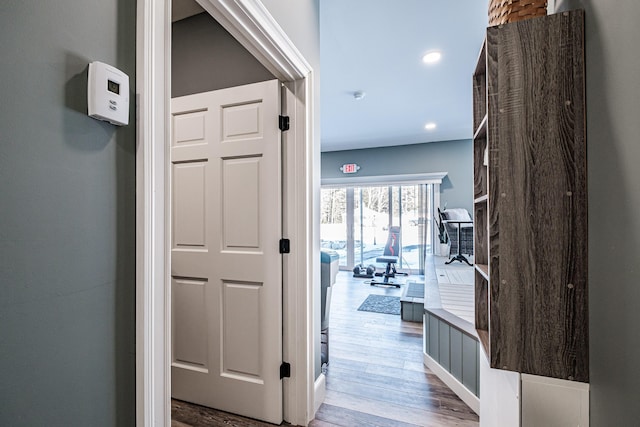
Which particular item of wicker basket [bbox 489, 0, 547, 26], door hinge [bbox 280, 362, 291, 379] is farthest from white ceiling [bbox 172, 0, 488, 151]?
door hinge [bbox 280, 362, 291, 379]

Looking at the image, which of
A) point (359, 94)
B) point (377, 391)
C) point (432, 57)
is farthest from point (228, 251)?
point (359, 94)

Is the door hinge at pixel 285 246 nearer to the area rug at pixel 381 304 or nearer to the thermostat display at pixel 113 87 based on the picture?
the thermostat display at pixel 113 87

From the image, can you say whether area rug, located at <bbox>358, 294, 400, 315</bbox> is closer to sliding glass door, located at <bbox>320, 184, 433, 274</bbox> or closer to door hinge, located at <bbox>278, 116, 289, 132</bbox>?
sliding glass door, located at <bbox>320, 184, 433, 274</bbox>

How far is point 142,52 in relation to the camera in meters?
0.71

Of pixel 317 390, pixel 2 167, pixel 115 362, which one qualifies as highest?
pixel 2 167

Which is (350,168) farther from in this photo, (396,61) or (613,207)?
(613,207)

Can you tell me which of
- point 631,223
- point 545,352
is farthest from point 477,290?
point 631,223

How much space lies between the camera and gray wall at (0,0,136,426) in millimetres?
503

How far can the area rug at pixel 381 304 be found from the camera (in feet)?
13.3

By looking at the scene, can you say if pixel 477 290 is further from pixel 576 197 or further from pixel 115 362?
pixel 115 362

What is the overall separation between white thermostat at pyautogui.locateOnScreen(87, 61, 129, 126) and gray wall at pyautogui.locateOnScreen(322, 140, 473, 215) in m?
6.08

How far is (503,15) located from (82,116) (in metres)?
1.34

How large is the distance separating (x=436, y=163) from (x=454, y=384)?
4.90 m

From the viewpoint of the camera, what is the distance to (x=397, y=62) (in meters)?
2.93
